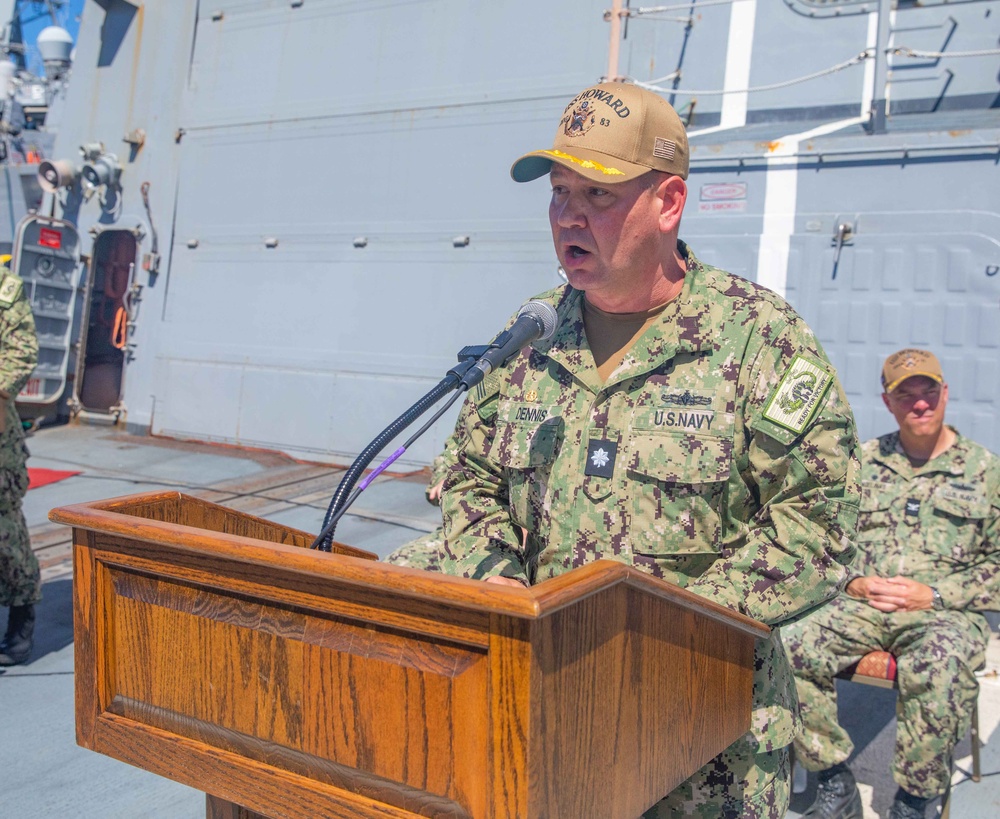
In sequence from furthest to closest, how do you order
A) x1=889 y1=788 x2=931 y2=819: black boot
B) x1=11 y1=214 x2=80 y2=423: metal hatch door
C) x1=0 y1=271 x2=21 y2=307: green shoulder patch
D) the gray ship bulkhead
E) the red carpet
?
x1=11 y1=214 x2=80 y2=423: metal hatch door
the red carpet
the gray ship bulkhead
x1=0 y1=271 x2=21 y2=307: green shoulder patch
x1=889 y1=788 x2=931 y2=819: black boot

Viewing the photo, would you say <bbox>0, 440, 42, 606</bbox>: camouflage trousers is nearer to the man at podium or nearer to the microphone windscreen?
the man at podium

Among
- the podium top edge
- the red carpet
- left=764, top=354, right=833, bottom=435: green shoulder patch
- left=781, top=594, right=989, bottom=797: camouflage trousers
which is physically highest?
left=764, top=354, right=833, bottom=435: green shoulder patch

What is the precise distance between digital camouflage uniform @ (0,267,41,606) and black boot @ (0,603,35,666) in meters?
0.05

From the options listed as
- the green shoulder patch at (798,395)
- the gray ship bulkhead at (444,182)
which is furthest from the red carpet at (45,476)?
the green shoulder patch at (798,395)

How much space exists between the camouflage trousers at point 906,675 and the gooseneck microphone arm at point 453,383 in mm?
1787

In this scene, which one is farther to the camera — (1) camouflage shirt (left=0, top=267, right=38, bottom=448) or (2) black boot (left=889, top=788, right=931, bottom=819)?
(1) camouflage shirt (left=0, top=267, right=38, bottom=448)

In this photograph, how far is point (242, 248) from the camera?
7766mm

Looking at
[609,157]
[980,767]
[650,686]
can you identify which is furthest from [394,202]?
[650,686]

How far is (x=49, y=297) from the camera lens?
8172 millimetres

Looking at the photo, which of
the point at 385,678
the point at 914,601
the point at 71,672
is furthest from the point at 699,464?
the point at 71,672

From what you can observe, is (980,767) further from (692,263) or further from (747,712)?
(692,263)

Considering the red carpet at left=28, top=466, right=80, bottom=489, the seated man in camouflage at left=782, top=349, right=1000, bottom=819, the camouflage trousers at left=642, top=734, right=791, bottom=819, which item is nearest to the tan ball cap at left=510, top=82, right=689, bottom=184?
the camouflage trousers at left=642, top=734, right=791, bottom=819

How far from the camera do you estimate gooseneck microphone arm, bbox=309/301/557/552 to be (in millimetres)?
1335

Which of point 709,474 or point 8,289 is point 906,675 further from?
point 8,289
